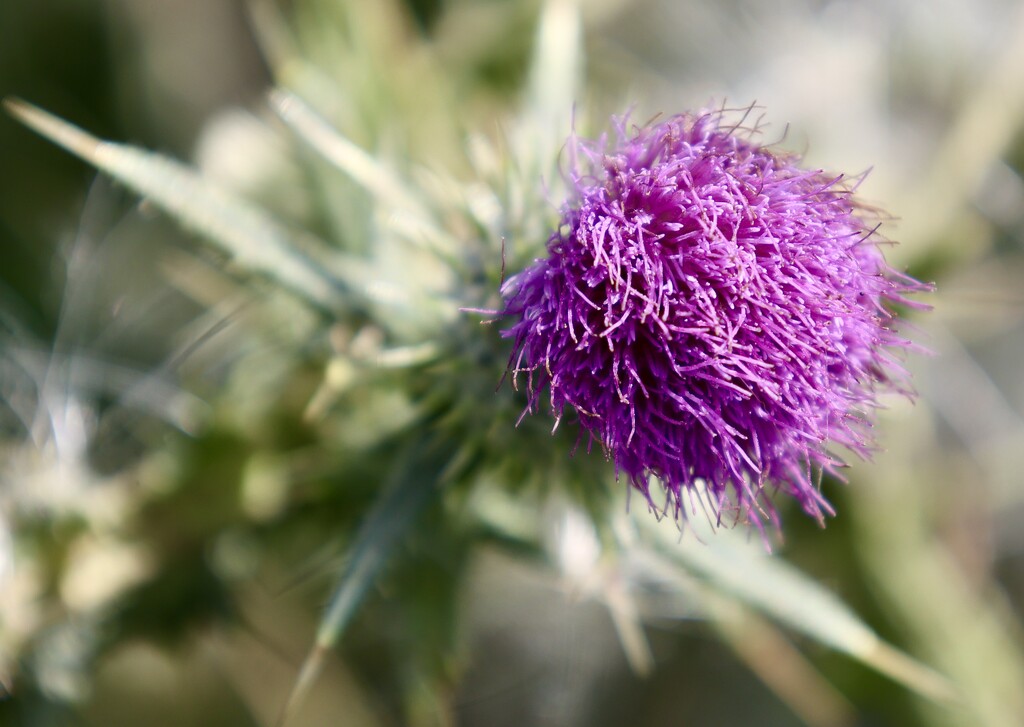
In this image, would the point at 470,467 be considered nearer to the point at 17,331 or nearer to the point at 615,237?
the point at 615,237

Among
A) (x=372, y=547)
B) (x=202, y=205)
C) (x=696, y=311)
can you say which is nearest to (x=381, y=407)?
(x=372, y=547)

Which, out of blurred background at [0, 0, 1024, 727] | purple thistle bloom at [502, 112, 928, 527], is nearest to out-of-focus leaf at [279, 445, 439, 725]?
blurred background at [0, 0, 1024, 727]

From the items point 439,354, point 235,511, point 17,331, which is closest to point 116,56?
point 17,331

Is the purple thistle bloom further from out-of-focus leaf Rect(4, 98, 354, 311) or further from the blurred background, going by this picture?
out-of-focus leaf Rect(4, 98, 354, 311)

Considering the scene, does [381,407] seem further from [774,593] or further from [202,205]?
[774,593]

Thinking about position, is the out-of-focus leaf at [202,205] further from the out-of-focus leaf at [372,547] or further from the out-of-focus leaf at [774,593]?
the out-of-focus leaf at [774,593]

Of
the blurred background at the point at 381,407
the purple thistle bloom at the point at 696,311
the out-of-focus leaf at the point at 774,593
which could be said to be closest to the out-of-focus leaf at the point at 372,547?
the blurred background at the point at 381,407
